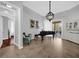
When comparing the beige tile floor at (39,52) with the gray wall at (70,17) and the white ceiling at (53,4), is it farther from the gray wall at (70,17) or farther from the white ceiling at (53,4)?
the white ceiling at (53,4)

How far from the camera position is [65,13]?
320 inches

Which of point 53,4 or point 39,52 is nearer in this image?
point 39,52

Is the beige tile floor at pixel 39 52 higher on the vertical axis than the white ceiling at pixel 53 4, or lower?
lower

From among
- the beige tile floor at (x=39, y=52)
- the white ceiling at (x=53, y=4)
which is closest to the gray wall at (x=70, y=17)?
the white ceiling at (x=53, y=4)

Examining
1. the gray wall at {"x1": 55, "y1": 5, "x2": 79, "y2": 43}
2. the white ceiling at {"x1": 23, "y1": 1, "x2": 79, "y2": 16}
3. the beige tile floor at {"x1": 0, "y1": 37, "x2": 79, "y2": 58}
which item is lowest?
the beige tile floor at {"x1": 0, "y1": 37, "x2": 79, "y2": 58}

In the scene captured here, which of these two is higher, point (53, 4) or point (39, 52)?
point (53, 4)

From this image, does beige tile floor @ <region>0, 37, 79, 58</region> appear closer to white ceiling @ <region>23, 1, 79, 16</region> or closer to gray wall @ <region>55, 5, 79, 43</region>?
gray wall @ <region>55, 5, 79, 43</region>

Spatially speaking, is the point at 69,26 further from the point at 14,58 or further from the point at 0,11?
the point at 0,11

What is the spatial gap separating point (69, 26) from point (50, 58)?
4957 millimetres

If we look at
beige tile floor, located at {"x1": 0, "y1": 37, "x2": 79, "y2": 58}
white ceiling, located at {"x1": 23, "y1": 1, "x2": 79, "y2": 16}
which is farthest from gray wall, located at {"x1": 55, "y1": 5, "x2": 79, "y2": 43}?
beige tile floor, located at {"x1": 0, "y1": 37, "x2": 79, "y2": 58}

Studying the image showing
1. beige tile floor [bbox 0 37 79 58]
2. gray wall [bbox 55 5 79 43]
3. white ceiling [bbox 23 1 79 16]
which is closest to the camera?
beige tile floor [bbox 0 37 79 58]

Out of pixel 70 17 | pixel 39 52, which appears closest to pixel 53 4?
pixel 70 17

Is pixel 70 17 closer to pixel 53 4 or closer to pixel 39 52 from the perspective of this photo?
pixel 53 4

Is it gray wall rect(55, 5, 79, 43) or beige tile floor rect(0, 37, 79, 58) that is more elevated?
gray wall rect(55, 5, 79, 43)
